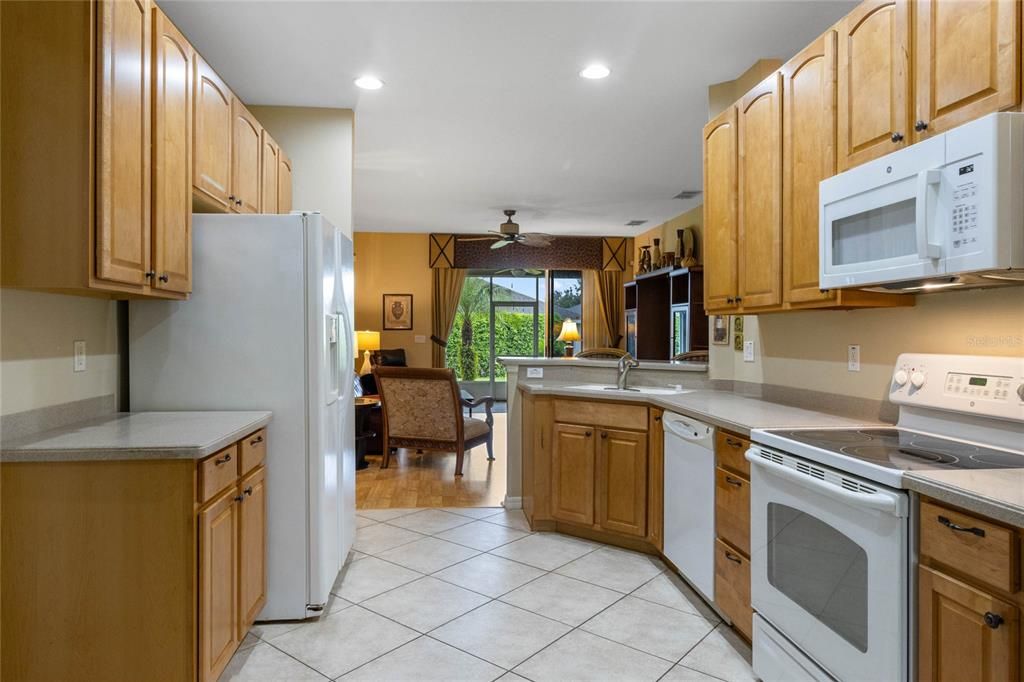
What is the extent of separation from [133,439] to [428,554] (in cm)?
188

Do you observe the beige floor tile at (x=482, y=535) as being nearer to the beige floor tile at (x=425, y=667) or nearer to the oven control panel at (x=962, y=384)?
the beige floor tile at (x=425, y=667)

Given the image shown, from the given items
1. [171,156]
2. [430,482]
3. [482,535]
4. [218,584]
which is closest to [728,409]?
[482,535]

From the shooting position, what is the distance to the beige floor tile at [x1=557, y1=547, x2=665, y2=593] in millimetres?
3053

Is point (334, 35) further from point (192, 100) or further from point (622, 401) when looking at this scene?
point (622, 401)

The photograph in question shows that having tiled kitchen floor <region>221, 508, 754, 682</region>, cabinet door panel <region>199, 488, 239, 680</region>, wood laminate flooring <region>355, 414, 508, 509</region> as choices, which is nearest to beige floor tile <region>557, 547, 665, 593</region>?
tiled kitchen floor <region>221, 508, 754, 682</region>

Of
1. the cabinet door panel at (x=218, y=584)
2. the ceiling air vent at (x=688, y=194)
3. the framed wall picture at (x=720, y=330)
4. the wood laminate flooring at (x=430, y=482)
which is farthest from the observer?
the ceiling air vent at (x=688, y=194)

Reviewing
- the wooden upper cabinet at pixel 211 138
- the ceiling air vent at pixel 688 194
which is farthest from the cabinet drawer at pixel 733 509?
the ceiling air vent at pixel 688 194

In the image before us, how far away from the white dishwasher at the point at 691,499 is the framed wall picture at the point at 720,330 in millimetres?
747

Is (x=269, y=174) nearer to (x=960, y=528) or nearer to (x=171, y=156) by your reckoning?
(x=171, y=156)

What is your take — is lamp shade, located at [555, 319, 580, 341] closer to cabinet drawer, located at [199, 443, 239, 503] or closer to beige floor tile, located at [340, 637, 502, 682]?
beige floor tile, located at [340, 637, 502, 682]

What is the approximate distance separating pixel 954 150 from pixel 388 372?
4532mm

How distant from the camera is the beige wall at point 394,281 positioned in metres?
9.55

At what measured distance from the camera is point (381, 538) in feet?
12.2

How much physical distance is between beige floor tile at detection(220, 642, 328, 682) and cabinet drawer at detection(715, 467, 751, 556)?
1.56 metres
